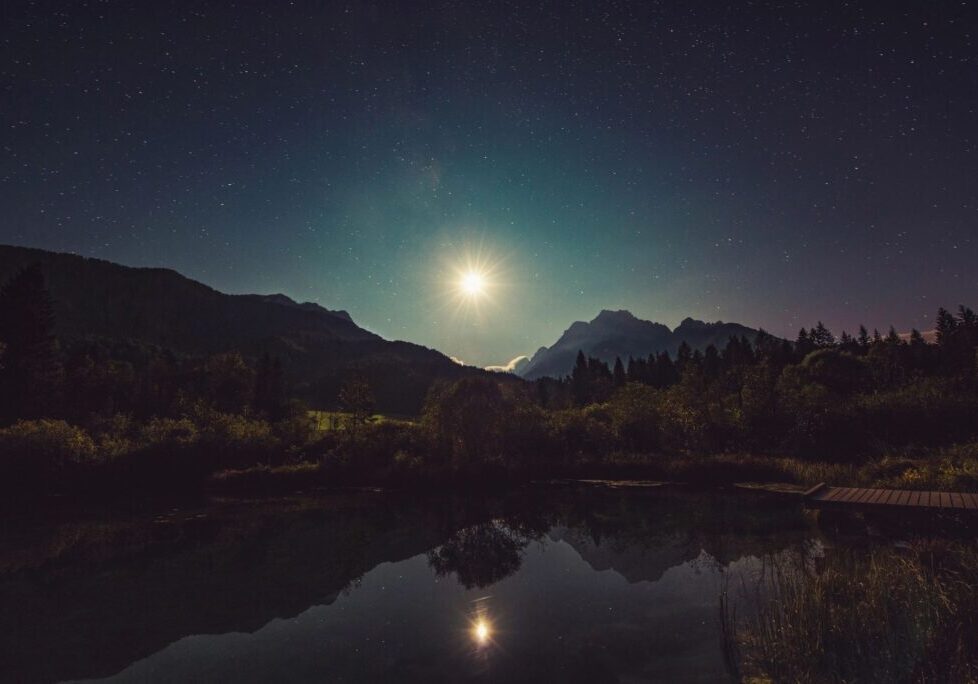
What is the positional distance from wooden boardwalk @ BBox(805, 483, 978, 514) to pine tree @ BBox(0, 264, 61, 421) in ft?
221

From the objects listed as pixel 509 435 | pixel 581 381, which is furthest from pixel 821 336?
pixel 509 435

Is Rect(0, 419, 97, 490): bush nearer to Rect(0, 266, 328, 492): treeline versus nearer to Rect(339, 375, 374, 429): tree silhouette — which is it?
Rect(0, 266, 328, 492): treeline

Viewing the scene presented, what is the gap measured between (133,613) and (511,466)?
26.8 metres

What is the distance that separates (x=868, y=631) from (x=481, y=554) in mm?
13360

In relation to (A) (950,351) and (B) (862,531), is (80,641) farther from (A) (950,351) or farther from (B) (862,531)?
(A) (950,351)

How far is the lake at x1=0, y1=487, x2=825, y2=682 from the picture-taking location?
1066 cm

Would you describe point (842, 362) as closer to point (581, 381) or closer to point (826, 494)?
point (826, 494)

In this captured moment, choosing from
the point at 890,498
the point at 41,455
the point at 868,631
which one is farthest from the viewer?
→ the point at 41,455

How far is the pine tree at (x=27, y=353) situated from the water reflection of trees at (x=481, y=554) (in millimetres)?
53609

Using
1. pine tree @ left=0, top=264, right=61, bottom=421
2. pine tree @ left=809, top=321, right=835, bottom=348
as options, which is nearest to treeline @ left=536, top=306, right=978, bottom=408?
pine tree @ left=809, top=321, right=835, bottom=348

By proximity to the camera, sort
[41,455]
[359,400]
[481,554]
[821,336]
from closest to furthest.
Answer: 1. [481,554]
2. [41,455]
3. [359,400]
4. [821,336]

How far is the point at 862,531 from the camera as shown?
58.1ft

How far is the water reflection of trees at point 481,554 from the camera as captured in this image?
17172 mm

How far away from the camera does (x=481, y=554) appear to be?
1961 centimetres
